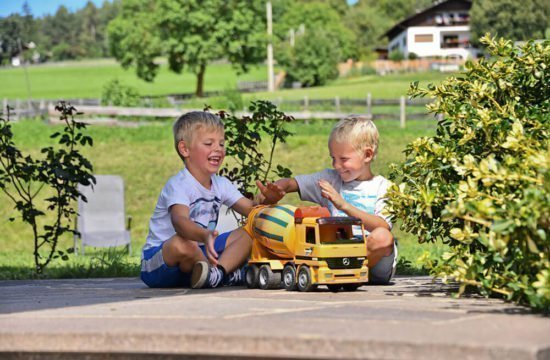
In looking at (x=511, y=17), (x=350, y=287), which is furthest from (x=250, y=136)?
(x=511, y=17)

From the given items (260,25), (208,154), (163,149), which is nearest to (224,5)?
(260,25)

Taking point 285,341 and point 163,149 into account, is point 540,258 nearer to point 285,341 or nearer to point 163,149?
point 285,341

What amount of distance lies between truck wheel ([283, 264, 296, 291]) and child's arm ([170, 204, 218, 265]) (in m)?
0.35

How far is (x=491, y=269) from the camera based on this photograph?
12.5ft

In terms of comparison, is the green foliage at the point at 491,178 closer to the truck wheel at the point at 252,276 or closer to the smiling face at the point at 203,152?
the truck wheel at the point at 252,276

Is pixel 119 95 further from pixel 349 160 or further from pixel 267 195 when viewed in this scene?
pixel 349 160

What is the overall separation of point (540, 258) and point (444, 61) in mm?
60043

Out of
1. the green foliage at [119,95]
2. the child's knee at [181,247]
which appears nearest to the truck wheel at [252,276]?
the child's knee at [181,247]

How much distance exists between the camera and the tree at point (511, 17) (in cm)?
4994

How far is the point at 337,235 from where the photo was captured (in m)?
4.40

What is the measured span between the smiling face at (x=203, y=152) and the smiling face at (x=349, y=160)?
60 cm

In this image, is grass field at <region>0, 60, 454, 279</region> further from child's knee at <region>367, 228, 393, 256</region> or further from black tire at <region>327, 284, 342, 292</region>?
black tire at <region>327, 284, 342, 292</region>

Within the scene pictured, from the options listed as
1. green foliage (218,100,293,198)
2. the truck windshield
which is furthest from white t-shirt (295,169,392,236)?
green foliage (218,100,293,198)

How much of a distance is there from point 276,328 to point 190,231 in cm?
173
